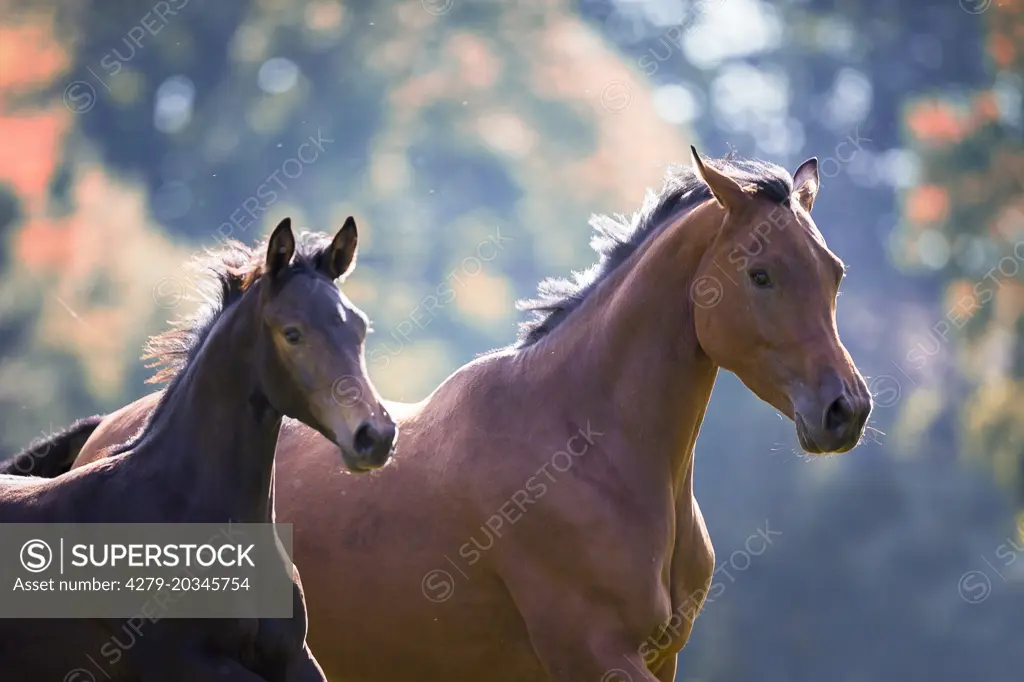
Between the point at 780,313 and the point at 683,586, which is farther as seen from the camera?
the point at 683,586

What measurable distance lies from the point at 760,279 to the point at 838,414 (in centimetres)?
63

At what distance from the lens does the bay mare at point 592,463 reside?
5.30 meters

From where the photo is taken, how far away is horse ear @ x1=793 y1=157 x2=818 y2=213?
19.1ft

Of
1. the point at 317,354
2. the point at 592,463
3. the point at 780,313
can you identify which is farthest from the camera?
the point at 592,463

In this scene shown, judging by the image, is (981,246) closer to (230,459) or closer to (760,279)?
(760,279)

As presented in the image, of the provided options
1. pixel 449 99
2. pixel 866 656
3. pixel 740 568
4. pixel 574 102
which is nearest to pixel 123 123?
pixel 449 99

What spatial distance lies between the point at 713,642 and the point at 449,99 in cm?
1334

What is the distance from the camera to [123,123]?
24.0 meters

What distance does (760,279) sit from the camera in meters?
5.32

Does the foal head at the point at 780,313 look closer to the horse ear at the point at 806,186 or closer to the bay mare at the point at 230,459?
the horse ear at the point at 806,186

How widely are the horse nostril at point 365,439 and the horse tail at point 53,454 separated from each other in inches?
122

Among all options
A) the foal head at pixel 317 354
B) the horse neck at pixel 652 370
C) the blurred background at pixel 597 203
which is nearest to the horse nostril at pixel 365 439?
the foal head at pixel 317 354

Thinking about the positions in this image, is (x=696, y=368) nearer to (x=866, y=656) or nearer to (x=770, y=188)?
(x=770, y=188)

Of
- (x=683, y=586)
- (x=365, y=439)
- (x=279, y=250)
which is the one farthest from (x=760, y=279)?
(x=279, y=250)
